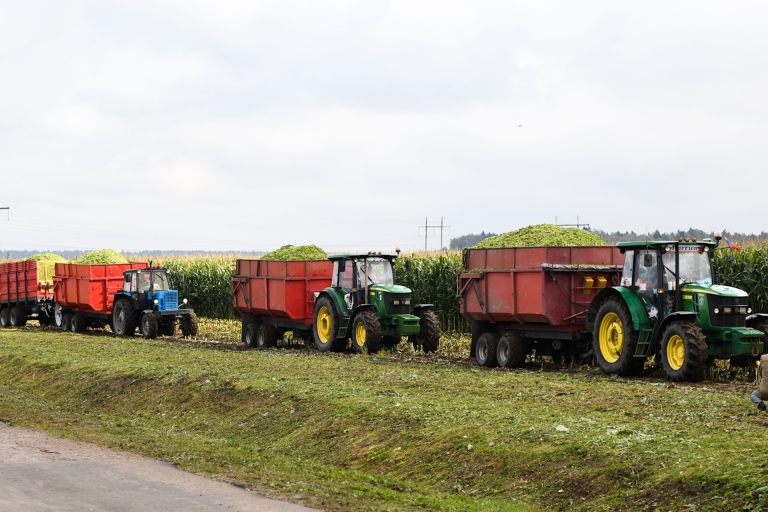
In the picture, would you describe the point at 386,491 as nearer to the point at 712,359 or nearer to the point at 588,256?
the point at 712,359

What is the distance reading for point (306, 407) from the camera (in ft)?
51.2

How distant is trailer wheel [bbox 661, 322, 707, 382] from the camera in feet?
56.6

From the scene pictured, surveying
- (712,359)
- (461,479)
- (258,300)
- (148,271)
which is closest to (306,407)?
(461,479)

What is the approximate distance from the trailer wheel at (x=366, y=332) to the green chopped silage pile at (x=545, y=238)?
128 inches

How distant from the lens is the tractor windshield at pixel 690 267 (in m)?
18.7

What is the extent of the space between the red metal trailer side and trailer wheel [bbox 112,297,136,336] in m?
0.85

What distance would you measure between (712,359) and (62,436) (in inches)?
440

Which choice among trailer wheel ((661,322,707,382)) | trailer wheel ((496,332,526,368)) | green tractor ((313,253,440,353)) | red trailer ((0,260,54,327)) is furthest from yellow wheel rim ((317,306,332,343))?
red trailer ((0,260,54,327))

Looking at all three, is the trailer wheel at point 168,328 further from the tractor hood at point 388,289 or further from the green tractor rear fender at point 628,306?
the green tractor rear fender at point 628,306

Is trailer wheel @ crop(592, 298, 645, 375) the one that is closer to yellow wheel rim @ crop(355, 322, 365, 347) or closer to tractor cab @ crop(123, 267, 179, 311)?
yellow wheel rim @ crop(355, 322, 365, 347)

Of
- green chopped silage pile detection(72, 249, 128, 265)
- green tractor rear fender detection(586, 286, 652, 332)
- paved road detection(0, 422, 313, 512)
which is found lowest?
paved road detection(0, 422, 313, 512)

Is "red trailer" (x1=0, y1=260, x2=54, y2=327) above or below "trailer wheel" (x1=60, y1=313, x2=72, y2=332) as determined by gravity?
above

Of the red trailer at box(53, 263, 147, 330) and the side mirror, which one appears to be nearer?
the side mirror

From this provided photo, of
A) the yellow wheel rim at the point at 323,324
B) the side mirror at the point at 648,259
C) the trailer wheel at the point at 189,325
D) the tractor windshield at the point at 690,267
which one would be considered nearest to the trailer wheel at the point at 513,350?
the tractor windshield at the point at 690,267
